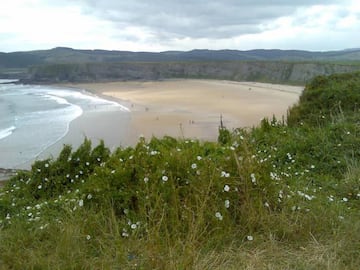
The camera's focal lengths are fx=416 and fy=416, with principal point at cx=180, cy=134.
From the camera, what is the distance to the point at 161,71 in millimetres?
79250

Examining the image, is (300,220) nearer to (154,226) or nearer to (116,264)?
(154,226)

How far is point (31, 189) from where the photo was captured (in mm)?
5188

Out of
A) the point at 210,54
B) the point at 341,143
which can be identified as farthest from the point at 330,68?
the point at 210,54

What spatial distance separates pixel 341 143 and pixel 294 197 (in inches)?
102

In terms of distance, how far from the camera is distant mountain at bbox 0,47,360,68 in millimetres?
107812

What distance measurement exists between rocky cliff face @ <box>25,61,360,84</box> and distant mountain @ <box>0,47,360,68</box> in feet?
68.8

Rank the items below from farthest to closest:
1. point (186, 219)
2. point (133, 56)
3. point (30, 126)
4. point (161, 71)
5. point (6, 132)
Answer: point (133, 56)
point (161, 71)
point (30, 126)
point (6, 132)
point (186, 219)

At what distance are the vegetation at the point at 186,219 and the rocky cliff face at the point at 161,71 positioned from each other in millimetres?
67117


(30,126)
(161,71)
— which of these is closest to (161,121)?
(30,126)

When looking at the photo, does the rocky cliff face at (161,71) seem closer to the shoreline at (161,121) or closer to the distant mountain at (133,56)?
the distant mountain at (133,56)

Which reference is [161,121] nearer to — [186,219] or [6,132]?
[6,132]

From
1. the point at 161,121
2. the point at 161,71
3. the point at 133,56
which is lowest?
the point at 161,121

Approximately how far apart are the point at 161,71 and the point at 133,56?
58741 mm

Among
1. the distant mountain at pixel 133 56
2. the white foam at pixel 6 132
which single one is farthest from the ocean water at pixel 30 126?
the distant mountain at pixel 133 56
